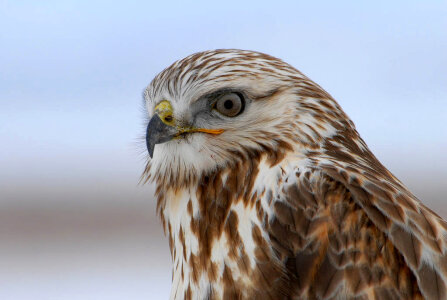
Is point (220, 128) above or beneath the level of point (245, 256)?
above

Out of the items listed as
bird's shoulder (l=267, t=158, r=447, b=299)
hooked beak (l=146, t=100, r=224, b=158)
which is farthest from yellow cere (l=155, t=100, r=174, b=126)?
bird's shoulder (l=267, t=158, r=447, b=299)

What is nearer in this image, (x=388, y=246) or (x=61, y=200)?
(x=388, y=246)

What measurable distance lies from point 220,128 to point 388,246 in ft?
2.10

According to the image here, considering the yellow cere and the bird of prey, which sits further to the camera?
the yellow cere

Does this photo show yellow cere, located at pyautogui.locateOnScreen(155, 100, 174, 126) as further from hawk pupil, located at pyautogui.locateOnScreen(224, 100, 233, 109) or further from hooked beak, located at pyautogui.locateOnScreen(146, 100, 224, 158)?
hawk pupil, located at pyautogui.locateOnScreen(224, 100, 233, 109)

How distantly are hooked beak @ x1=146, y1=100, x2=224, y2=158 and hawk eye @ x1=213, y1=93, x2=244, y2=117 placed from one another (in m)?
0.06

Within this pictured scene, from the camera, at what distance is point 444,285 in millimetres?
1665

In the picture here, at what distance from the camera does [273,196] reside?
1.86 metres

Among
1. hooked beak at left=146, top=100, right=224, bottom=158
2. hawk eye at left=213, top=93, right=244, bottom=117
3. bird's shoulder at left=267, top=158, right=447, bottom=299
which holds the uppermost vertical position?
hawk eye at left=213, top=93, right=244, bottom=117

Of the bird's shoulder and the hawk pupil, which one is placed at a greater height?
the hawk pupil

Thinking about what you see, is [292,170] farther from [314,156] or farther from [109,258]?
[109,258]

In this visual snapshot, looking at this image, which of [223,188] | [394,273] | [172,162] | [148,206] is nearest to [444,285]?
[394,273]

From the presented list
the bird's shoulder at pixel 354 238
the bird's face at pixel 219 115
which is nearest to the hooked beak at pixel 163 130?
the bird's face at pixel 219 115

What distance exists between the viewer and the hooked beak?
2074 millimetres
